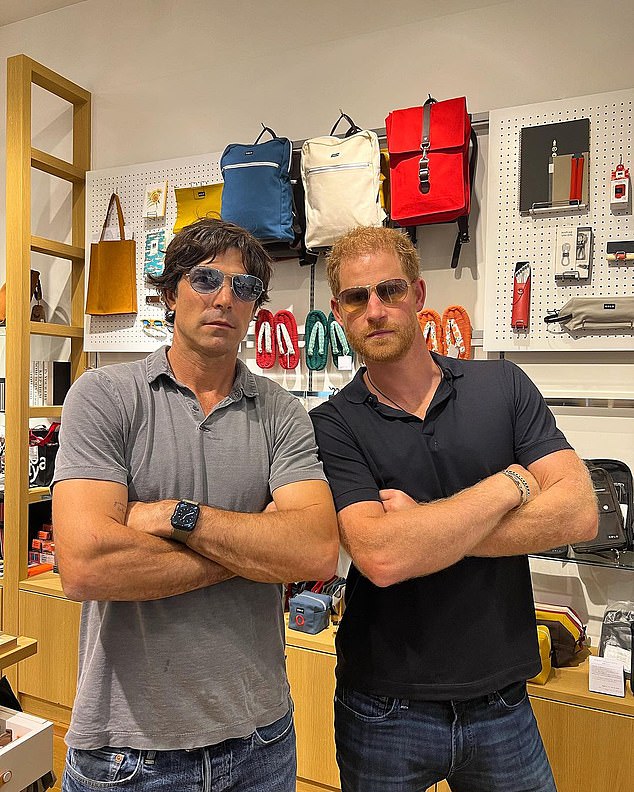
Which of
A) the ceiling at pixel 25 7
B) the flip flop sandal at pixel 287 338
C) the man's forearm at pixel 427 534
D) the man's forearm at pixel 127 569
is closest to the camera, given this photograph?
the man's forearm at pixel 127 569

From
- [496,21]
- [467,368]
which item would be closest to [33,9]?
[496,21]

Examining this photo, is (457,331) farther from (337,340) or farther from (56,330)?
(56,330)

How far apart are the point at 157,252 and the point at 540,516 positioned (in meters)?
2.63

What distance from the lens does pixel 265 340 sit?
3.45 m

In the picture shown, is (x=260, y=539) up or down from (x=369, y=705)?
up

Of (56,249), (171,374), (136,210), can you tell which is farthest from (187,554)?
(56,249)

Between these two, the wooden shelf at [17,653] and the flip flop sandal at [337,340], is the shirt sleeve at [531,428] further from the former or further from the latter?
the flip flop sandal at [337,340]

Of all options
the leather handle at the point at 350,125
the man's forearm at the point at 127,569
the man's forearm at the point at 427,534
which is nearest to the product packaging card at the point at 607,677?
the man's forearm at the point at 427,534

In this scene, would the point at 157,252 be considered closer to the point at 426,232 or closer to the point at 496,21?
the point at 426,232

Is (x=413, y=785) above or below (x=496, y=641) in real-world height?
below

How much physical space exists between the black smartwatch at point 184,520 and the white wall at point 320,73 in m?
1.94

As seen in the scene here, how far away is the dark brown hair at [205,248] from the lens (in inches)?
65.6

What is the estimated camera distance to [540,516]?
5.23ft

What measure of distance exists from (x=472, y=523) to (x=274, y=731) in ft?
2.06
